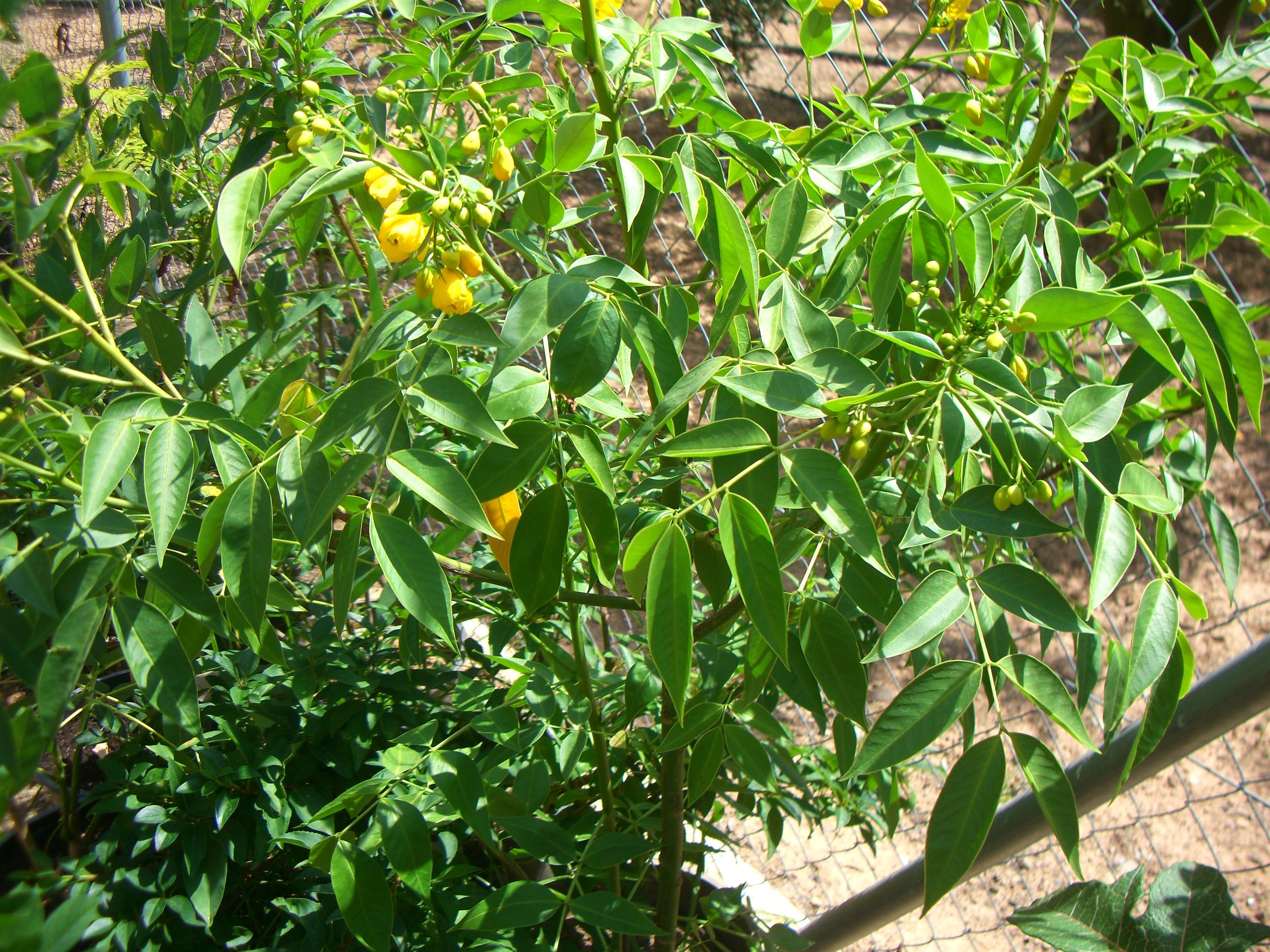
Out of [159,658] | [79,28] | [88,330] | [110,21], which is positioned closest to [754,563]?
[159,658]

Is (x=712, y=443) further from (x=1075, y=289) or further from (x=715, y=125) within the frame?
(x=715, y=125)

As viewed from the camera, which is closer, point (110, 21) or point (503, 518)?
point (503, 518)

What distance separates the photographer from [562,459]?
0.53 meters

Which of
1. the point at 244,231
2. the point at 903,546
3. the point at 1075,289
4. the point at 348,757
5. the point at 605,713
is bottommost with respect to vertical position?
the point at 605,713

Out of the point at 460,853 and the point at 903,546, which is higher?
the point at 903,546

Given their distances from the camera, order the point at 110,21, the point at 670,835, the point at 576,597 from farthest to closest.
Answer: the point at 110,21 < the point at 670,835 < the point at 576,597

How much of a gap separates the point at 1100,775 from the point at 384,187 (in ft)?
2.80

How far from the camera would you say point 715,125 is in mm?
767

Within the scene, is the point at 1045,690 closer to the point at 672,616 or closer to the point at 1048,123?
the point at 672,616

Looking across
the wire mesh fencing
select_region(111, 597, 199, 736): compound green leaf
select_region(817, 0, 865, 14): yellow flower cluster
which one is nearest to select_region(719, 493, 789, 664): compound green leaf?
select_region(111, 597, 199, 736): compound green leaf

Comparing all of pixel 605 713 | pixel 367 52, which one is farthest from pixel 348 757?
pixel 367 52

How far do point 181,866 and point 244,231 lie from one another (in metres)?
0.59

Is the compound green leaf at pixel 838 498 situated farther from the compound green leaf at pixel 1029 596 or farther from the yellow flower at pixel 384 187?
the yellow flower at pixel 384 187

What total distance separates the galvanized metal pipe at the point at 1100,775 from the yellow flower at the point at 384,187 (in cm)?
61
